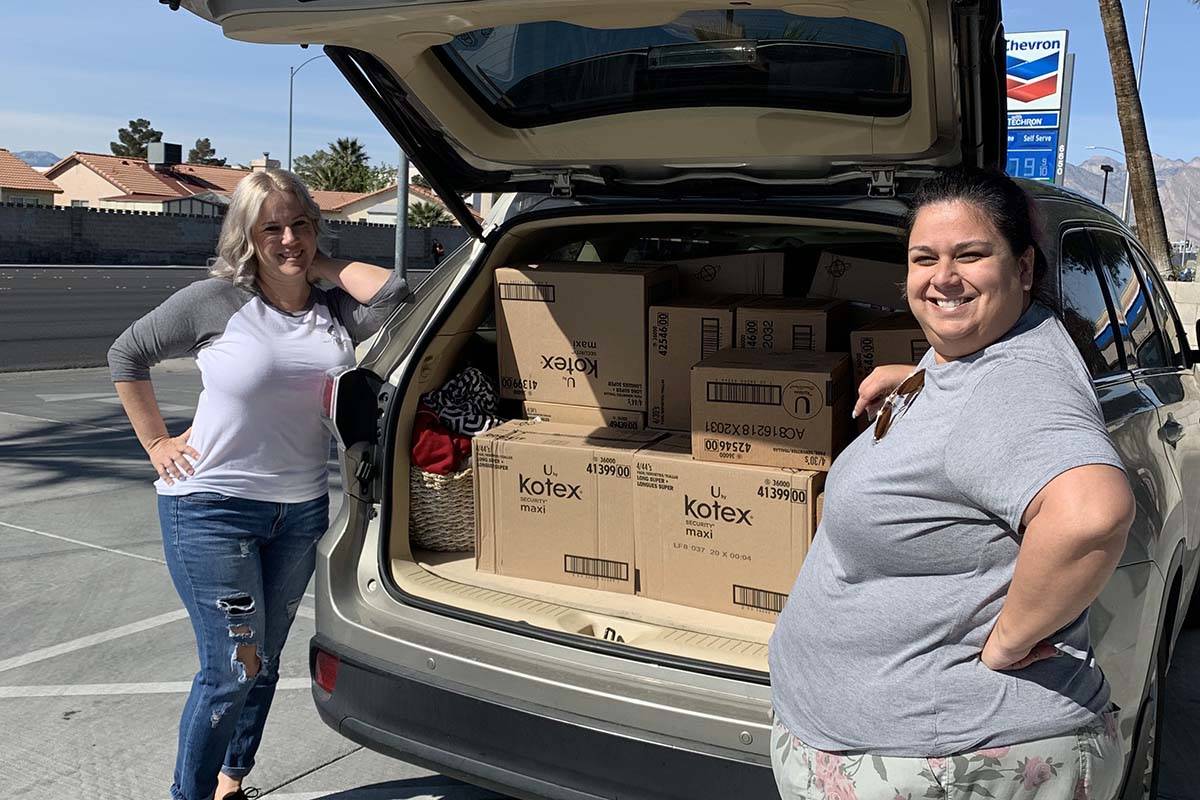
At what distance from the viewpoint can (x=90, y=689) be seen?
3938 mm

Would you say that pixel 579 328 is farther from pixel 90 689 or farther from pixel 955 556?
pixel 90 689

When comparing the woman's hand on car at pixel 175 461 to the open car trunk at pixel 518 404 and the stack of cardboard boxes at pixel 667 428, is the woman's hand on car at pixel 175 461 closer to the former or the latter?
the open car trunk at pixel 518 404

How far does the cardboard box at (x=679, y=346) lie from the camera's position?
3.34m

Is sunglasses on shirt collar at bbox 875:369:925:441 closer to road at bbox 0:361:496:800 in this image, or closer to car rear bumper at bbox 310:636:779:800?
car rear bumper at bbox 310:636:779:800

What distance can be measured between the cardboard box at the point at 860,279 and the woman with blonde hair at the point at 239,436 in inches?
57.2

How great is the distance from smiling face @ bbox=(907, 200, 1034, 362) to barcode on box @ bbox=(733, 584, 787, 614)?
50.9 inches

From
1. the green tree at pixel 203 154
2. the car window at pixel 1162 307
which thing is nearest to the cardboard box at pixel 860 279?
the car window at pixel 1162 307

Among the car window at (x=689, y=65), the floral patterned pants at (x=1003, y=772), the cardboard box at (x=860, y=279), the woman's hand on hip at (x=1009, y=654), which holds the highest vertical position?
the car window at (x=689, y=65)

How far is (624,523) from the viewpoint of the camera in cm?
312

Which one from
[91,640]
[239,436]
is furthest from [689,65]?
[91,640]

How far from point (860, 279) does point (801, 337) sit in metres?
0.42

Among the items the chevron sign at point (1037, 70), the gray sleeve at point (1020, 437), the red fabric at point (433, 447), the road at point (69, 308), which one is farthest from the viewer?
the road at point (69, 308)

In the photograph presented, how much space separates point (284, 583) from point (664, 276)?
1.45 m

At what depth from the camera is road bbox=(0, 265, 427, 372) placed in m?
13.8
